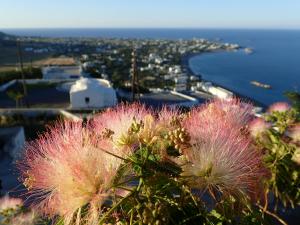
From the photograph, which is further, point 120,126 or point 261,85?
point 261,85

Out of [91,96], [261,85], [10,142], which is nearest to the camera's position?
[10,142]

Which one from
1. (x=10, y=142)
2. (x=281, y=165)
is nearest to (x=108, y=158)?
(x=281, y=165)

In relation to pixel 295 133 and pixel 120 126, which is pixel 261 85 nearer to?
pixel 295 133

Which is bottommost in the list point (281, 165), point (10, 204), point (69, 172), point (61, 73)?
point (61, 73)

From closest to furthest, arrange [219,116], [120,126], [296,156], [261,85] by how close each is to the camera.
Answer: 1. [120,126]
2. [219,116]
3. [296,156]
4. [261,85]

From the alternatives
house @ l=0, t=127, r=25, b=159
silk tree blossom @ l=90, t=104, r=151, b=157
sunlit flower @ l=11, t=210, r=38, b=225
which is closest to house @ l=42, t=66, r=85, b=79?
house @ l=0, t=127, r=25, b=159

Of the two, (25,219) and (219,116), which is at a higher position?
(219,116)

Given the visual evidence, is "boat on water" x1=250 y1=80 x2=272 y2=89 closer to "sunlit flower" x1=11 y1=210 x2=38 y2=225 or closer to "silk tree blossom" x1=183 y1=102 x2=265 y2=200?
"sunlit flower" x1=11 y1=210 x2=38 y2=225
